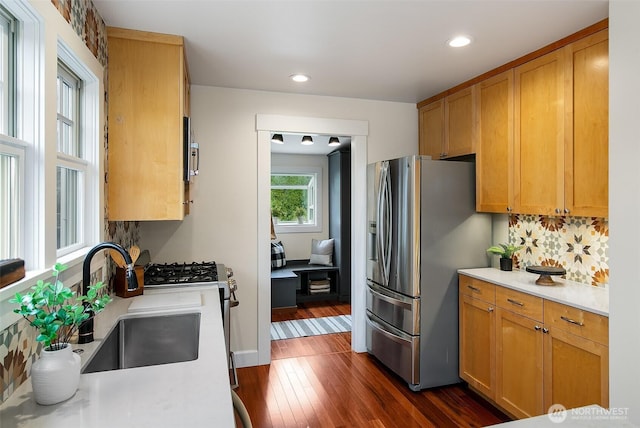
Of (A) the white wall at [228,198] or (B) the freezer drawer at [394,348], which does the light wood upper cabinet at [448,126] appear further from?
(B) the freezer drawer at [394,348]

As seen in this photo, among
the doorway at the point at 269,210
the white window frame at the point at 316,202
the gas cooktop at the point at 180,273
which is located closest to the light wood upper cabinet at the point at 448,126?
the doorway at the point at 269,210

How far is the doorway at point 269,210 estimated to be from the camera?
3.37m

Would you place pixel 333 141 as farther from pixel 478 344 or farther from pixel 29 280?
pixel 29 280

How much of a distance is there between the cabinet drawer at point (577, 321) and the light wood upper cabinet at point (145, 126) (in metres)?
2.23

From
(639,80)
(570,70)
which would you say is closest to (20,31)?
(639,80)

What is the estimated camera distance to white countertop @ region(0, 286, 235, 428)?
946 millimetres

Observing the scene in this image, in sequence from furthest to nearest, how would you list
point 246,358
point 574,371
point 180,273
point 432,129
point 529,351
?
point 432,129, point 246,358, point 180,273, point 529,351, point 574,371

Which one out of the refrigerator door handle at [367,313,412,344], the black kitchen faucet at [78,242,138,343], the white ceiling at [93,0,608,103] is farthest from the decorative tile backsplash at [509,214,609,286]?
the black kitchen faucet at [78,242,138,343]

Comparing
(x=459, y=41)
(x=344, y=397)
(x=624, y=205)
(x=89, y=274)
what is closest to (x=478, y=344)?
(x=344, y=397)

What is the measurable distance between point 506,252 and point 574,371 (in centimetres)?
95

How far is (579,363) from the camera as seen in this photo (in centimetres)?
205

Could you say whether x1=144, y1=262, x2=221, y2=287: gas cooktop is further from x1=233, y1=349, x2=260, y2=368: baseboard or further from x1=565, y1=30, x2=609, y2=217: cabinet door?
x1=565, y1=30, x2=609, y2=217: cabinet door

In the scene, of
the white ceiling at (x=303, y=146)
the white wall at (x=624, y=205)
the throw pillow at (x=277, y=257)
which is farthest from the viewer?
the throw pillow at (x=277, y=257)

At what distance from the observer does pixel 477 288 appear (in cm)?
279
